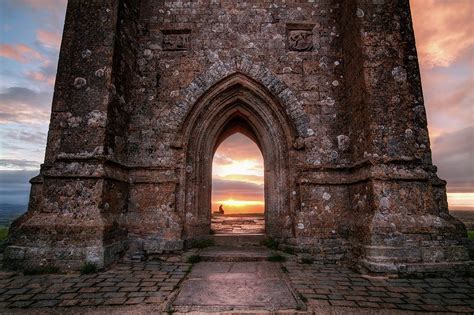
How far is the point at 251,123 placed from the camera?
629cm

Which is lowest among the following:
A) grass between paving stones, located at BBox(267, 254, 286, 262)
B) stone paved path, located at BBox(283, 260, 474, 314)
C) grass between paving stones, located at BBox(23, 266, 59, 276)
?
stone paved path, located at BBox(283, 260, 474, 314)

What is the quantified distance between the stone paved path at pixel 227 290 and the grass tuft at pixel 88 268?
11 centimetres

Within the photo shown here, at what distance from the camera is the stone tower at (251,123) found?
4.13 m

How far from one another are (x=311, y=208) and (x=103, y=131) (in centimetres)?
385

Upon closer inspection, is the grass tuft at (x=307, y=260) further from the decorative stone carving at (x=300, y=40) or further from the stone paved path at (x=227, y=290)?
the decorative stone carving at (x=300, y=40)

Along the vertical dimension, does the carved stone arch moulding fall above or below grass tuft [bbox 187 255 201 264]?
above

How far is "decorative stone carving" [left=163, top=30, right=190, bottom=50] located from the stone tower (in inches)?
2.4

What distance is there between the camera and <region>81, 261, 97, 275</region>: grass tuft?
12.7ft

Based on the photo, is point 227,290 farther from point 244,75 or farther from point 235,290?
point 244,75

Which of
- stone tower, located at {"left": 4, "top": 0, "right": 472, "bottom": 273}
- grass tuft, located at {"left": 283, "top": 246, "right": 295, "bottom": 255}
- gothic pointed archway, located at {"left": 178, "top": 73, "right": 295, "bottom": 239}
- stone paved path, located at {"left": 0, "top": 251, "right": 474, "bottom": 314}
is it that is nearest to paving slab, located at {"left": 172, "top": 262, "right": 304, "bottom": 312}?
stone paved path, located at {"left": 0, "top": 251, "right": 474, "bottom": 314}

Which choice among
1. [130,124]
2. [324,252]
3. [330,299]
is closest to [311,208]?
[324,252]

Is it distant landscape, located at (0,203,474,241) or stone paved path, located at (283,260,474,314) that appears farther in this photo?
distant landscape, located at (0,203,474,241)

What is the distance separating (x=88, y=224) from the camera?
161 inches

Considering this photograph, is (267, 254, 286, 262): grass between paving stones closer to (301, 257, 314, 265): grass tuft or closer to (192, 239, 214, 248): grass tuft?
(301, 257, 314, 265): grass tuft
